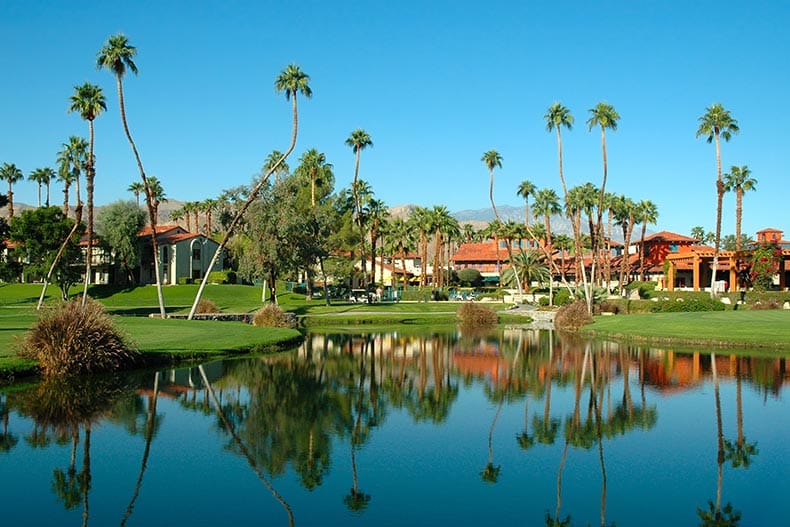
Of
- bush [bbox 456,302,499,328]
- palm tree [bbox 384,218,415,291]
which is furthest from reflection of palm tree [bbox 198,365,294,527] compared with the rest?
palm tree [bbox 384,218,415,291]

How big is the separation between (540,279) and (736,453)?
7539 cm

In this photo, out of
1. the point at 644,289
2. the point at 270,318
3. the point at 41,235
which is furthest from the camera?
the point at 644,289

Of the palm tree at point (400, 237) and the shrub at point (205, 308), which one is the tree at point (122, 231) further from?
the shrub at point (205, 308)

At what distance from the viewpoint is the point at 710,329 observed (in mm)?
42812

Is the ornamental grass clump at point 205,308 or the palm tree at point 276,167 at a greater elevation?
the palm tree at point 276,167

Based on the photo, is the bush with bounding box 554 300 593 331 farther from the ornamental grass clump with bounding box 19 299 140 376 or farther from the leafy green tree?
the leafy green tree

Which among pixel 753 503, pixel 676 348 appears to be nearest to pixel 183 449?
pixel 753 503

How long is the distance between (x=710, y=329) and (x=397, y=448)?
99.3 feet

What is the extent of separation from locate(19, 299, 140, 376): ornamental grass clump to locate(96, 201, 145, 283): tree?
5960 centimetres

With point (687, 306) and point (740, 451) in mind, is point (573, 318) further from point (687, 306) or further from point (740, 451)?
point (740, 451)

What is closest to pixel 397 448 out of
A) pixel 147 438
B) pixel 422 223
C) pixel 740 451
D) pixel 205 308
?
pixel 147 438

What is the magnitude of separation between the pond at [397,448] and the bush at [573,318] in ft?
69.5

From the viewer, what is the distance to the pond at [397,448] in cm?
1318

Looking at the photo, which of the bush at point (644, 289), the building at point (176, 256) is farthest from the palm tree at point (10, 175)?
the bush at point (644, 289)
